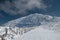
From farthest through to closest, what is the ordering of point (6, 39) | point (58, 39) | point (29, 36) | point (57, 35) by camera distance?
point (6, 39) < point (29, 36) < point (57, 35) < point (58, 39)

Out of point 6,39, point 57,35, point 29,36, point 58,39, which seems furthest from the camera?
point 6,39

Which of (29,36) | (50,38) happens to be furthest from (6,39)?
(50,38)

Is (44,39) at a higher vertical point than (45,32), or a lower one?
lower

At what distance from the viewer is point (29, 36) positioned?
2425cm

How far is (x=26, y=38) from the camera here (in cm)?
2308

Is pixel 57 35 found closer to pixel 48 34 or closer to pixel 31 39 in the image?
pixel 48 34

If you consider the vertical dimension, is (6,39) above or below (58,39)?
above

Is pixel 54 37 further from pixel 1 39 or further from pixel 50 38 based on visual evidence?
pixel 1 39

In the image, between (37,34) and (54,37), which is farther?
(37,34)

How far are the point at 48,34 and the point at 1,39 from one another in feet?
23.7

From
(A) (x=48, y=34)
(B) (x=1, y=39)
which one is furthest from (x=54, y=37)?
(B) (x=1, y=39)

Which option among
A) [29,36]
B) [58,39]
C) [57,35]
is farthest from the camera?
[29,36]

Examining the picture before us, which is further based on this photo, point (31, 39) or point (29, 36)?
point (29, 36)

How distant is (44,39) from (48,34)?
2.74 m
